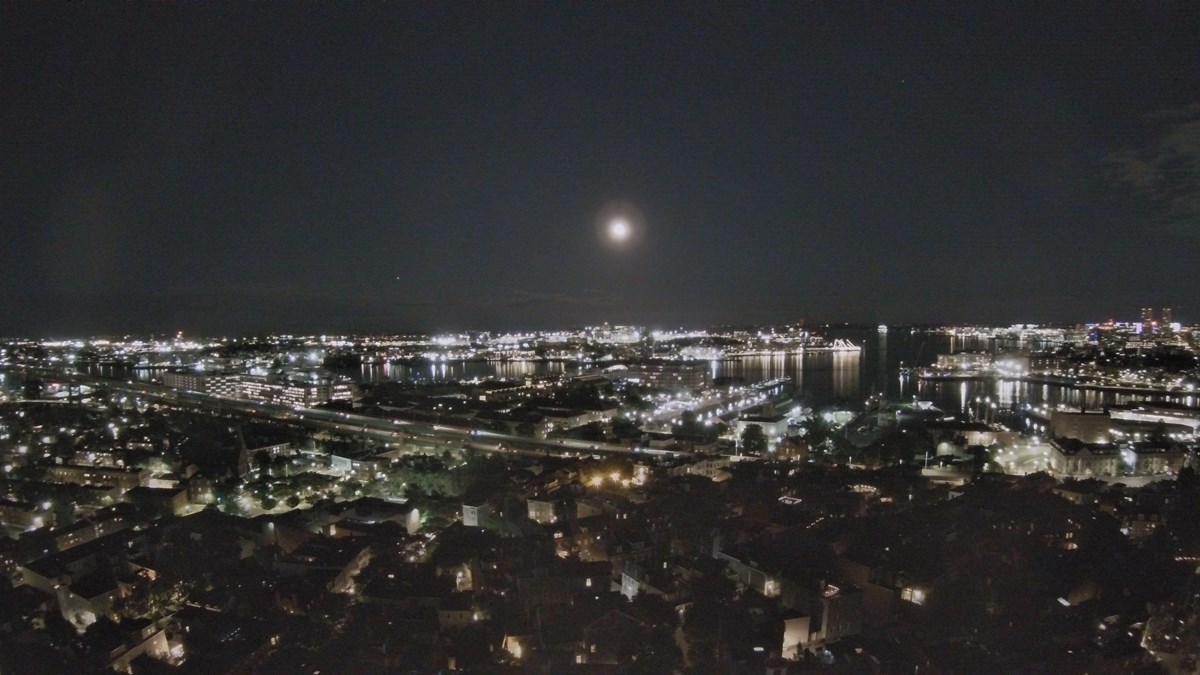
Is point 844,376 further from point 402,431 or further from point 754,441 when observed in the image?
point 402,431

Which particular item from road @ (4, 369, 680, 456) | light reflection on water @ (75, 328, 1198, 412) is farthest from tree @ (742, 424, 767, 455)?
light reflection on water @ (75, 328, 1198, 412)

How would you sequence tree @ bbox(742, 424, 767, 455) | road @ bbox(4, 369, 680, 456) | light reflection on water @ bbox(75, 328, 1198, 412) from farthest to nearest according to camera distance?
light reflection on water @ bbox(75, 328, 1198, 412), road @ bbox(4, 369, 680, 456), tree @ bbox(742, 424, 767, 455)

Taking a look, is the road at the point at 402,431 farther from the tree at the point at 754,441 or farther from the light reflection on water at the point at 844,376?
the light reflection on water at the point at 844,376

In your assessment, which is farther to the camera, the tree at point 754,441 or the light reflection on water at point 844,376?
the light reflection on water at point 844,376

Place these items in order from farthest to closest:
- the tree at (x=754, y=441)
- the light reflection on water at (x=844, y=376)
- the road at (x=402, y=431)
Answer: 1. the light reflection on water at (x=844, y=376)
2. the road at (x=402, y=431)
3. the tree at (x=754, y=441)

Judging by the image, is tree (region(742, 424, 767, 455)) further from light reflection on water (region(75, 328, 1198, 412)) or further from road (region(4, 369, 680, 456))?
light reflection on water (region(75, 328, 1198, 412))

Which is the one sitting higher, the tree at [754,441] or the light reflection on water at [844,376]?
the tree at [754,441]

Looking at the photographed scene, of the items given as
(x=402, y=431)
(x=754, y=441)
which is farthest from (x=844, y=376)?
(x=402, y=431)

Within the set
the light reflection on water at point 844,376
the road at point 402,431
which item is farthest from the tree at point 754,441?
the light reflection on water at point 844,376

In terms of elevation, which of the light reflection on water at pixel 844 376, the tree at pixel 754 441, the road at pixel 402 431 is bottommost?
the light reflection on water at pixel 844 376

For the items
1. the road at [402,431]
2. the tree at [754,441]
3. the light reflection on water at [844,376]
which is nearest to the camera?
the tree at [754,441]
